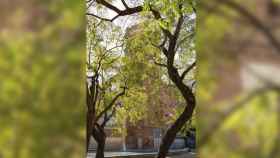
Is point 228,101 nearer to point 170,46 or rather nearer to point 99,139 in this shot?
point 170,46

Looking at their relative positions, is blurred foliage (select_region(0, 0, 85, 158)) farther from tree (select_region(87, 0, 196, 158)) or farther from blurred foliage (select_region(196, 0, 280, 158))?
tree (select_region(87, 0, 196, 158))

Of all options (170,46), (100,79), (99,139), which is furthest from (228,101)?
(100,79)

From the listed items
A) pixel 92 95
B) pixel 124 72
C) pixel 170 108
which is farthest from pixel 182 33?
pixel 170 108

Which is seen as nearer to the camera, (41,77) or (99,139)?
(41,77)

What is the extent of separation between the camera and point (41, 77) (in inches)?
56.9

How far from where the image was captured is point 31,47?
1.45 meters

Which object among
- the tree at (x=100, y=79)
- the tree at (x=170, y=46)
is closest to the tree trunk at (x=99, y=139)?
the tree at (x=100, y=79)

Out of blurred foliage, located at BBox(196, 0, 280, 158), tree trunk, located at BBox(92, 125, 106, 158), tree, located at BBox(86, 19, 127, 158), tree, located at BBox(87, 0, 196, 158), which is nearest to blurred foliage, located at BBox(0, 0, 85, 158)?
blurred foliage, located at BBox(196, 0, 280, 158)

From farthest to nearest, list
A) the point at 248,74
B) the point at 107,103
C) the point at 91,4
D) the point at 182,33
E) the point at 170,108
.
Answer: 1. the point at 170,108
2. the point at 107,103
3. the point at 182,33
4. the point at 91,4
5. the point at 248,74

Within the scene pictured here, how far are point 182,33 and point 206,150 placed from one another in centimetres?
817

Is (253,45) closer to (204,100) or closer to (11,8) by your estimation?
(204,100)

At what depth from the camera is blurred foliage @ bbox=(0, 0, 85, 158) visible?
143 cm

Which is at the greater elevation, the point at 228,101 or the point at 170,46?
the point at 170,46

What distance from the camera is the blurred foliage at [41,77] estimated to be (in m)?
1.43
